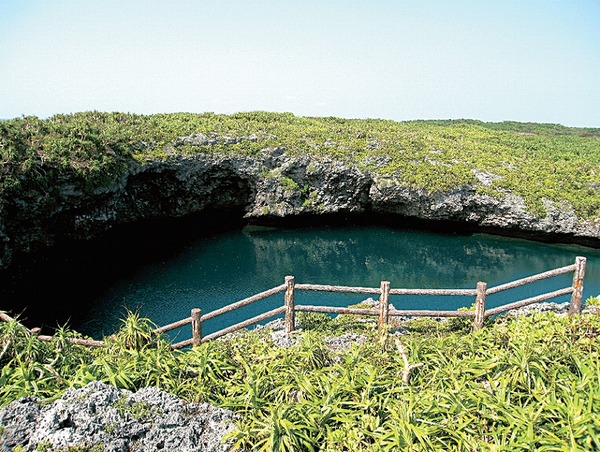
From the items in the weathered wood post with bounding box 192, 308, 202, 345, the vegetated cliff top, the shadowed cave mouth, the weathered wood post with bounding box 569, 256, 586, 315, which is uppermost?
the vegetated cliff top

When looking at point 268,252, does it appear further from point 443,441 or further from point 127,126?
point 443,441

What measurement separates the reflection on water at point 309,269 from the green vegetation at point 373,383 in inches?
257

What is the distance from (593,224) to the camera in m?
22.7

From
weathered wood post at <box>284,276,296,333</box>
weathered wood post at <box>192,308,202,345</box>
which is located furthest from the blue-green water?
weathered wood post at <box>284,276,296,333</box>

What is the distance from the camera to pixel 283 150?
2606cm

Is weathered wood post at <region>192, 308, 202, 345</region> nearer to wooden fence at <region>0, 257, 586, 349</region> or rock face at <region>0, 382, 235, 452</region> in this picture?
wooden fence at <region>0, 257, 586, 349</region>

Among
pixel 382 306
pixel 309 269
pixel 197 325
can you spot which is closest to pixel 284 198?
pixel 309 269

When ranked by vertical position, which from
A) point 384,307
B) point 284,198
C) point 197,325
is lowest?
point 197,325

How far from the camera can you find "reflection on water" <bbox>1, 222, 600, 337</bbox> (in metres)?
16.0

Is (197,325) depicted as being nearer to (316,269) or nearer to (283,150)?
(316,269)

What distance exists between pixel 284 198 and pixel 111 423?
67.7ft

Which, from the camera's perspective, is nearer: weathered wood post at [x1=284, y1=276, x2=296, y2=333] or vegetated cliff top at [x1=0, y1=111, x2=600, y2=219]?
weathered wood post at [x1=284, y1=276, x2=296, y2=333]

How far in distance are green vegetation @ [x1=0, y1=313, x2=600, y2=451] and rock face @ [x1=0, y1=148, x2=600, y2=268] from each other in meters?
14.4

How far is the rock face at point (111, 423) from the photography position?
206 inches
